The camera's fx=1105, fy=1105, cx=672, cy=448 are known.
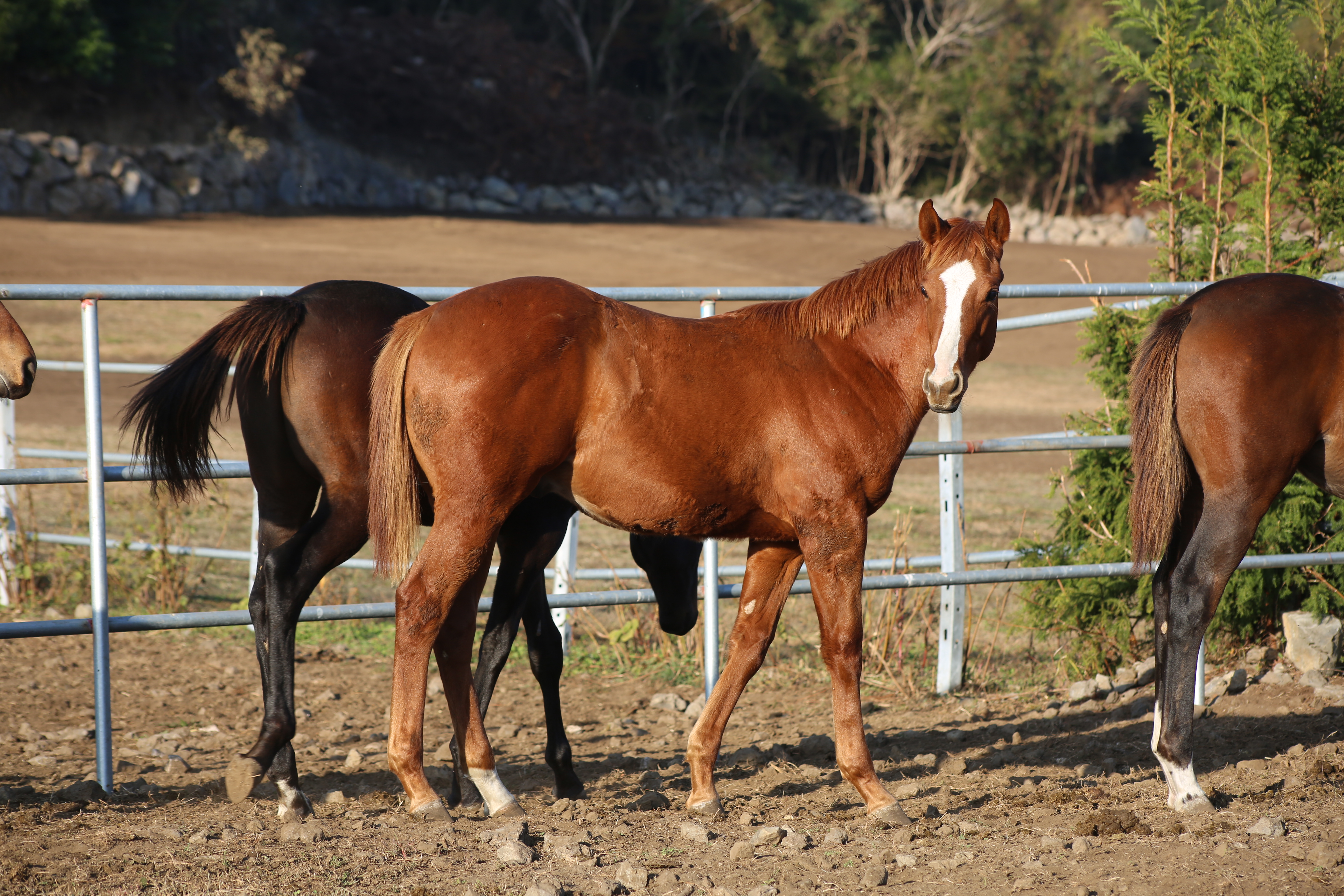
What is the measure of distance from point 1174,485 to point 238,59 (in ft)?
101

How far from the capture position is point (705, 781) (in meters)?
3.60

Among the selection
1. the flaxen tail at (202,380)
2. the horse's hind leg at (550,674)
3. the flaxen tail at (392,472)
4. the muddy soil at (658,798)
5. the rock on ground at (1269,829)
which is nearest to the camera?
the muddy soil at (658,798)

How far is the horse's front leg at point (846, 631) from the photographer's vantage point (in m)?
3.42

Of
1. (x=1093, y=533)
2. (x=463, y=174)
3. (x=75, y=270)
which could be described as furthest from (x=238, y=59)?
(x=1093, y=533)

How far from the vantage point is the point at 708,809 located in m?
3.56

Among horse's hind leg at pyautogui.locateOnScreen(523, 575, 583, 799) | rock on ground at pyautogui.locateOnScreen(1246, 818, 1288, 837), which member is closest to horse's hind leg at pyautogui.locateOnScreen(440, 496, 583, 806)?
horse's hind leg at pyautogui.locateOnScreen(523, 575, 583, 799)

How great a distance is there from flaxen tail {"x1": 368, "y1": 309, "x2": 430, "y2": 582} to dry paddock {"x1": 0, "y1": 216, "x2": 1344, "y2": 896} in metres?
0.80

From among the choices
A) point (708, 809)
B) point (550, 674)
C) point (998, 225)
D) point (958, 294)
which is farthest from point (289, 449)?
point (998, 225)

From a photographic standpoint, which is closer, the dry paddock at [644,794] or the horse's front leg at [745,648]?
the dry paddock at [644,794]

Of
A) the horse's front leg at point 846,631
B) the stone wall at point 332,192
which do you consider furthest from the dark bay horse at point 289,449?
the stone wall at point 332,192

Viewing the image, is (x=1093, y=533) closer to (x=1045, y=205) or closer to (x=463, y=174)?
(x=463, y=174)

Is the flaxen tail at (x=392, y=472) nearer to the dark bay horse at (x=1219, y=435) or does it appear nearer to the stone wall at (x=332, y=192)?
the dark bay horse at (x=1219, y=435)

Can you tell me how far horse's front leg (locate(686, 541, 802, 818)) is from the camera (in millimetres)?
3611

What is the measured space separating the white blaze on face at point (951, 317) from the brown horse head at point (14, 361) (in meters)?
2.89
